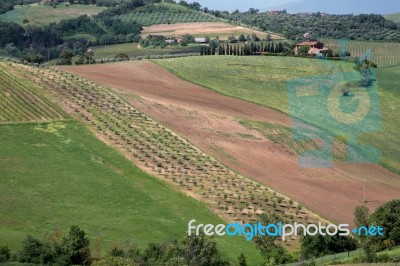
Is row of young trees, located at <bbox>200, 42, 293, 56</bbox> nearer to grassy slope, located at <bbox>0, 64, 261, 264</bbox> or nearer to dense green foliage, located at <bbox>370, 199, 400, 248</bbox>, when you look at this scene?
grassy slope, located at <bbox>0, 64, 261, 264</bbox>

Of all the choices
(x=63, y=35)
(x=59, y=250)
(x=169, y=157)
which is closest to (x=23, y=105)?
(x=169, y=157)

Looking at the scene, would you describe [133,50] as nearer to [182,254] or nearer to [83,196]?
[83,196]

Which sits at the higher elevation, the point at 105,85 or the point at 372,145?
the point at 105,85

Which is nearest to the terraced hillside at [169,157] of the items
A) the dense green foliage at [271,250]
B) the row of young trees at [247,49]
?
the dense green foliage at [271,250]

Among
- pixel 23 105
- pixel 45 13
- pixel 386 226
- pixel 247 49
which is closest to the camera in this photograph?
pixel 386 226

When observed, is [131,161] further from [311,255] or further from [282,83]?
[282,83]

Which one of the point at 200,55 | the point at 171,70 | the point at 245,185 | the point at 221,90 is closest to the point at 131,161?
the point at 245,185
